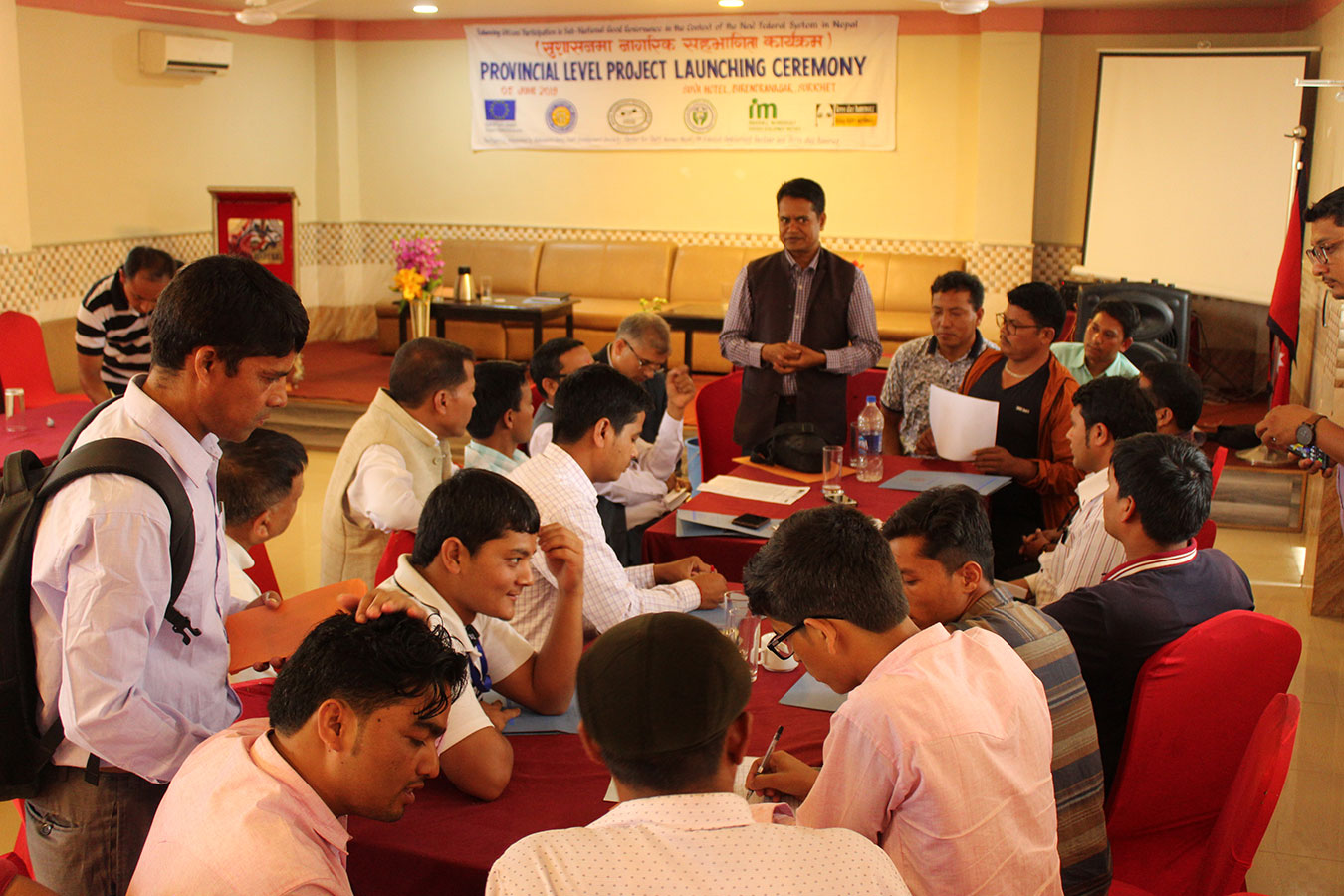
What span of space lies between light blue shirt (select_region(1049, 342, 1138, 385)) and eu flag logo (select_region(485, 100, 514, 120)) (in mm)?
6448

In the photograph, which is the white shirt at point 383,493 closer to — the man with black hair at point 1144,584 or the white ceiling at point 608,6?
the man with black hair at point 1144,584

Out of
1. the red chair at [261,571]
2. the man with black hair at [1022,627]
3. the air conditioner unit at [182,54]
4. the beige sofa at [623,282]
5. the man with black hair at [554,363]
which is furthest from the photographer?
the beige sofa at [623,282]

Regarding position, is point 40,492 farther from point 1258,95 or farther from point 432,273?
point 1258,95

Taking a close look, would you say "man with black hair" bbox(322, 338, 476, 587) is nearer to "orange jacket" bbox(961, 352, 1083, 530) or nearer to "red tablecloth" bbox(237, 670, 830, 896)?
"red tablecloth" bbox(237, 670, 830, 896)

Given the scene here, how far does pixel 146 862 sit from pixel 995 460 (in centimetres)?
315

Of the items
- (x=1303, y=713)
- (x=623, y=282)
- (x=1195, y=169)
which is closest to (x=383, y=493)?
(x=1303, y=713)

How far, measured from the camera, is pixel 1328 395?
574 centimetres

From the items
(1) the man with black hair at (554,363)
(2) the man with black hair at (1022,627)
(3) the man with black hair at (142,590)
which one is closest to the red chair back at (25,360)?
(1) the man with black hair at (554,363)

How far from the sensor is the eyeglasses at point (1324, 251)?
2.82 m

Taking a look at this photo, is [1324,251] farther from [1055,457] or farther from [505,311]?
[505,311]

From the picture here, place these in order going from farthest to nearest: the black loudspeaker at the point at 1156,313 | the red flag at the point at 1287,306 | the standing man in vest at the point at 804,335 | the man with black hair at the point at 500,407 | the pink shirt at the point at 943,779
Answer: the black loudspeaker at the point at 1156,313 → the red flag at the point at 1287,306 → the standing man in vest at the point at 804,335 → the man with black hair at the point at 500,407 → the pink shirt at the point at 943,779

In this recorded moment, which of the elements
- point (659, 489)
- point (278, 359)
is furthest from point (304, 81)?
point (278, 359)

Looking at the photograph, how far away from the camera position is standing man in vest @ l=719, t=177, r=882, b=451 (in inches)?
193

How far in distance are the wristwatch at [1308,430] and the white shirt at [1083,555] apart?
19.6 inches
